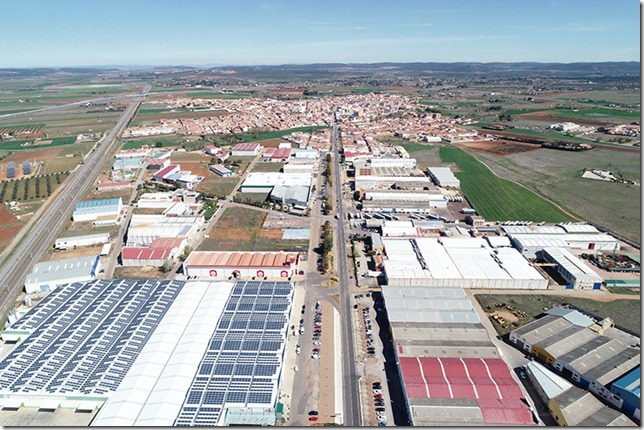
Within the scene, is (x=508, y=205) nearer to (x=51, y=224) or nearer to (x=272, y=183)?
(x=272, y=183)

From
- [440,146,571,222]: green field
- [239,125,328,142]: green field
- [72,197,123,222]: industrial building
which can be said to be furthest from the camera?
[239,125,328,142]: green field

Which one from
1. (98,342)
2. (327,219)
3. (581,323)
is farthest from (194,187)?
(581,323)

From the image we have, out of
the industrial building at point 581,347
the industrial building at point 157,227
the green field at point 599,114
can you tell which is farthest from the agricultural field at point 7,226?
the green field at point 599,114

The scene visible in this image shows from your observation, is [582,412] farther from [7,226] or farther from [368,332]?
[7,226]

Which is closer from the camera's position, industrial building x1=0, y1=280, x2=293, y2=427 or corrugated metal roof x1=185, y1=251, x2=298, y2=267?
industrial building x1=0, y1=280, x2=293, y2=427

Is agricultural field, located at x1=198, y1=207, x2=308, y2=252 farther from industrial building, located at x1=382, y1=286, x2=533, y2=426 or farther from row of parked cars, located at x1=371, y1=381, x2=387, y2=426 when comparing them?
row of parked cars, located at x1=371, y1=381, x2=387, y2=426

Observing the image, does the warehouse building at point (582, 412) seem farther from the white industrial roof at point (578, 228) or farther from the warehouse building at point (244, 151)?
the warehouse building at point (244, 151)

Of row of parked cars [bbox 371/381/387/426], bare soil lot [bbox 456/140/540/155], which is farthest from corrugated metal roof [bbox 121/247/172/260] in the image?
bare soil lot [bbox 456/140/540/155]
